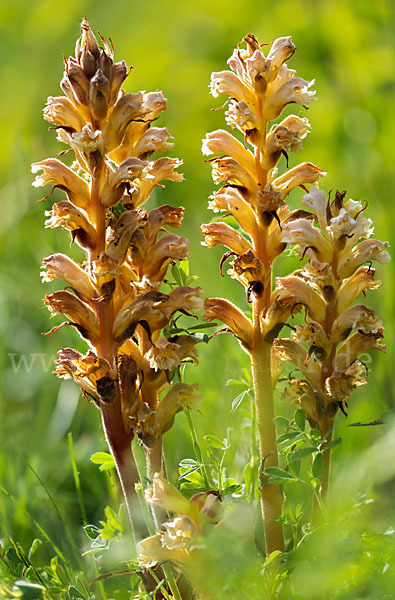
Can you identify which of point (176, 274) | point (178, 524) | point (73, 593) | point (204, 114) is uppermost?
point (204, 114)

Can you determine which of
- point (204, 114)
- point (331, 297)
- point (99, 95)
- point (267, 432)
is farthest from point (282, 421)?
point (204, 114)

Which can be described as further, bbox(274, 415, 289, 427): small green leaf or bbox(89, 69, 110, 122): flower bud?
bbox(274, 415, 289, 427): small green leaf

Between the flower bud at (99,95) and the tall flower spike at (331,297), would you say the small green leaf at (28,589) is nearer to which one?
the tall flower spike at (331,297)

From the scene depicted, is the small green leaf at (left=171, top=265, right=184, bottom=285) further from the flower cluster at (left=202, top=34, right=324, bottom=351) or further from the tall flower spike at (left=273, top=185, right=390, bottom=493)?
the tall flower spike at (left=273, top=185, right=390, bottom=493)

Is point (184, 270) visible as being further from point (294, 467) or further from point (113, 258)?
point (294, 467)

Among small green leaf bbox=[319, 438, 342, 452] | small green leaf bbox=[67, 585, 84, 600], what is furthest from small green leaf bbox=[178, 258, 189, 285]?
small green leaf bbox=[67, 585, 84, 600]

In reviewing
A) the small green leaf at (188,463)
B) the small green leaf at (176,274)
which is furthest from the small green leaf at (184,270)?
the small green leaf at (188,463)

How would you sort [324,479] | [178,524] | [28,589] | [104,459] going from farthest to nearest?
1. [104,459]
2. [324,479]
3. [28,589]
4. [178,524]
